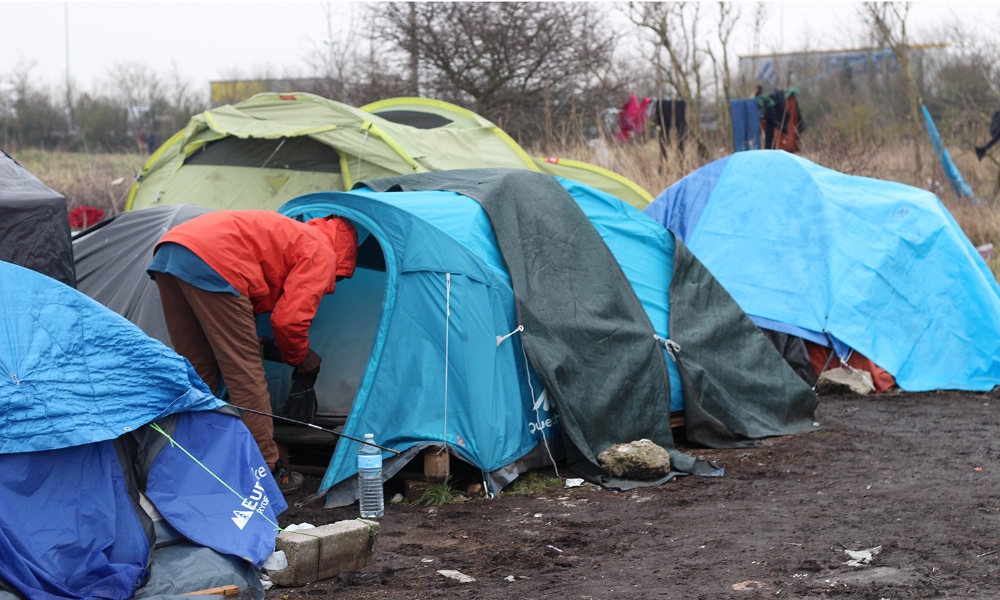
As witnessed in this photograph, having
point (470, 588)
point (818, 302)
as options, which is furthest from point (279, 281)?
point (818, 302)

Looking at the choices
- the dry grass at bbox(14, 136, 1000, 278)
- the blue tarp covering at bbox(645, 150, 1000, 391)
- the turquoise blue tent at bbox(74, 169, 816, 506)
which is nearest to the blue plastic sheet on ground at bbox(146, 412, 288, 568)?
the turquoise blue tent at bbox(74, 169, 816, 506)

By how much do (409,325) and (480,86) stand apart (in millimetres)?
12452

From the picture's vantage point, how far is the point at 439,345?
5254 millimetres

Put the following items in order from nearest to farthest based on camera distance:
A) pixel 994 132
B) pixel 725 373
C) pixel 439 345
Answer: pixel 439 345 → pixel 725 373 → pixel 994 132

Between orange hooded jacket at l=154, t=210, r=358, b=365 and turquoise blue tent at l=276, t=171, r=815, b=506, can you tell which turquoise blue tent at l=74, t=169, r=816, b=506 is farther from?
orange hooded jacket at l=154, t=210, r=358, b=365

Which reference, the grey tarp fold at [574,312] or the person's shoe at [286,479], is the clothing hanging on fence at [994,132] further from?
the person's shoe at [286,479]

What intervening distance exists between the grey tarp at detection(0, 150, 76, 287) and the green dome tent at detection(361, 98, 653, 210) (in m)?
5.56

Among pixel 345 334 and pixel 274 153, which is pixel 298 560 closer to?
pixel 345 334

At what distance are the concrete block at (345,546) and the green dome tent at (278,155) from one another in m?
5.15

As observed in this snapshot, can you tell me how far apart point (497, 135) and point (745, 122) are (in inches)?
169

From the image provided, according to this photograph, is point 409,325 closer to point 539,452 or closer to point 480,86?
point 539,452

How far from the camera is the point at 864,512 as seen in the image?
4.78 meters

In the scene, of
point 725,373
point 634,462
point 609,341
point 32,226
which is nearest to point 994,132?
point 725,373

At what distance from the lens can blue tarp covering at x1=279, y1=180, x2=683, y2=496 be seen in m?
5.15
